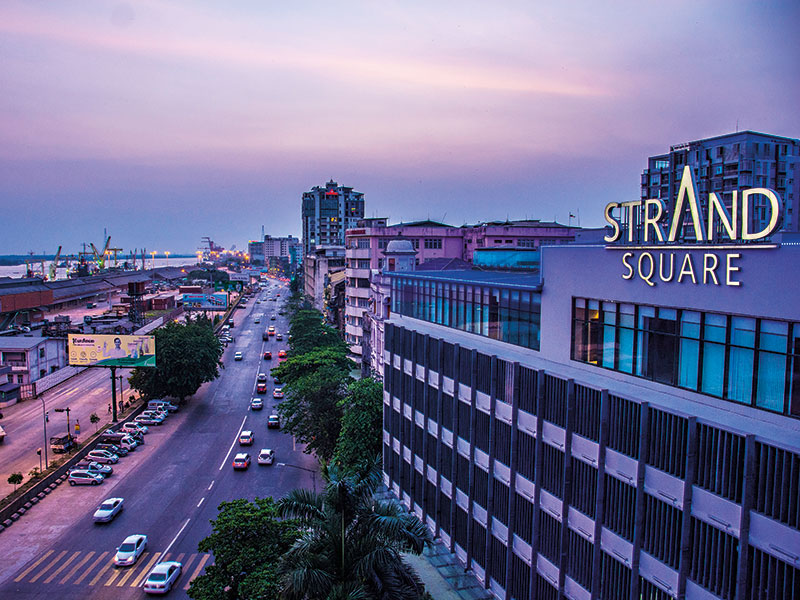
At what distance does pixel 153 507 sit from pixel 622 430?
129ft

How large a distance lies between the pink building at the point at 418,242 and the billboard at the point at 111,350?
32083 millimetres

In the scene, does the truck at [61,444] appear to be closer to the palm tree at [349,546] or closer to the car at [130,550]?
the car at [130,550]

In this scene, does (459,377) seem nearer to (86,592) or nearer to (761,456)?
(761,456)

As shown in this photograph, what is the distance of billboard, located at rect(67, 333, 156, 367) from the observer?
69.6 metres

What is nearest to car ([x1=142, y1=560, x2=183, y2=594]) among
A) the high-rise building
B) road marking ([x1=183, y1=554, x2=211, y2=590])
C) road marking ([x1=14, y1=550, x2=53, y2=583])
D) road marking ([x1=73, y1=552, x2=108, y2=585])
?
road marking ([x1=183, y1=554, x2=211, y2=590])

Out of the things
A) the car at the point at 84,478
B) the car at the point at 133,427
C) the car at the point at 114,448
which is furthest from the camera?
the car at the point at 133,427

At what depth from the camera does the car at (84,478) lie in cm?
5291

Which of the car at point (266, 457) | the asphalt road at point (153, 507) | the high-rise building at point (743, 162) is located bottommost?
the asphalt road at point (153, 507)

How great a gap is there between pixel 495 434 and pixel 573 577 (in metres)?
8.13

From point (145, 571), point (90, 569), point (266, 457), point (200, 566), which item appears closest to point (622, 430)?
point (200, 566)

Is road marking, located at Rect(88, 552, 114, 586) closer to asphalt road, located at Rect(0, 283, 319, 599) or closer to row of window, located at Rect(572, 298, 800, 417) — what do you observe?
asphalt road, located at Rect(0, 283, 319, 599)

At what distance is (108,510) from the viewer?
149 ft

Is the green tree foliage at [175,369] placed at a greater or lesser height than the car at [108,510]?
greater

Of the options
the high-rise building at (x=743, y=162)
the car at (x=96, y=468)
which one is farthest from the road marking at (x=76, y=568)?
the high-rise building at (x=743, y=162)
